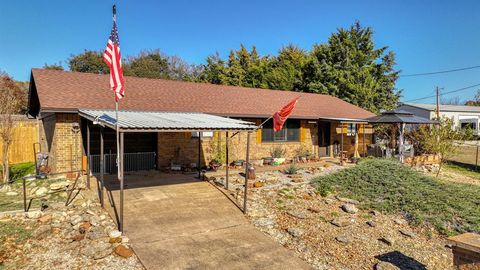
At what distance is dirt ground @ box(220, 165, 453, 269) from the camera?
674cm

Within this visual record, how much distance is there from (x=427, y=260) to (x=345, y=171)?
259 inches

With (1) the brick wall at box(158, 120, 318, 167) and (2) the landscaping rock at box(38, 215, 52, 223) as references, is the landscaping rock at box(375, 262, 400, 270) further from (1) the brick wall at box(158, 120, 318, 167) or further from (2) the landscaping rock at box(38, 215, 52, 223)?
(1) the brick wall at box(158, 120, 318, 167)

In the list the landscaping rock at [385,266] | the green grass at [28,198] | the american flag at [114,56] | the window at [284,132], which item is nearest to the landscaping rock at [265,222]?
the landscaping rock at [385,266]

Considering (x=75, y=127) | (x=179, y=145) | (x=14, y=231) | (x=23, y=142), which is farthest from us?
(x=23, y=142)

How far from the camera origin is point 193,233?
7.70 meters

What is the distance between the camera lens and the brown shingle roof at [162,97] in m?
12.9

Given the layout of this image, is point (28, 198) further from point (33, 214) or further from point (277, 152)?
point (277, 152)

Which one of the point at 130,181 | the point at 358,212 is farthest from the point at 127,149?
the point at 358,212

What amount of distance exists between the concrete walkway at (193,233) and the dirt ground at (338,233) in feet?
1.78

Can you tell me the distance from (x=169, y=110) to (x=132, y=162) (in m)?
2.83

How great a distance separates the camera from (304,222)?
8672 millimetres

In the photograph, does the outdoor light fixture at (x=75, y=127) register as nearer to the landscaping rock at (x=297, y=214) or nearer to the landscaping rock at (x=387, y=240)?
the landscaping rock at (x=297, y=214)

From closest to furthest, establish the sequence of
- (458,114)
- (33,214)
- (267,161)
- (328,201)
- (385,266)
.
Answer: (385,266)
(33,214)
(328,201)
(267,161)
(458,114)

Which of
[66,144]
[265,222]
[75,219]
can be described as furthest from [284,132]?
[75,219]
